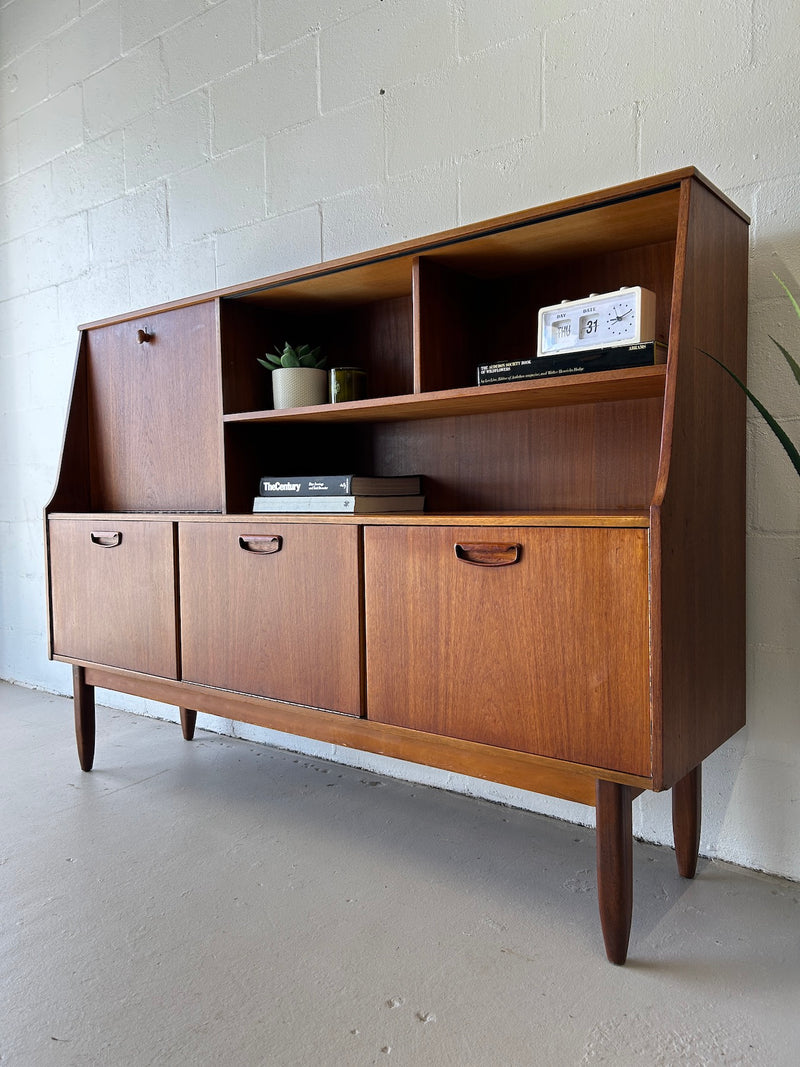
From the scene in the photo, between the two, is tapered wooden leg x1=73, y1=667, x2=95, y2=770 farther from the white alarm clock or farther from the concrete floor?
the white alarm clock

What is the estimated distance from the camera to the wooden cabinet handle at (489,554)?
54.7 inches

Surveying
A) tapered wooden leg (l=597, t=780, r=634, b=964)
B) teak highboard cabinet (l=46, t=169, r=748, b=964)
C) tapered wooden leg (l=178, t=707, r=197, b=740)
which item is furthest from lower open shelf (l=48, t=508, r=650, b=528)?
tapered wooden leg (l=178, t=707, r=197, b=740)

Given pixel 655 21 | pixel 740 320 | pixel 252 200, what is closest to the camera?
pixel 740 320

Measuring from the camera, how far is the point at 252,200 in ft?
8.18

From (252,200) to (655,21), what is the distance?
1.30m

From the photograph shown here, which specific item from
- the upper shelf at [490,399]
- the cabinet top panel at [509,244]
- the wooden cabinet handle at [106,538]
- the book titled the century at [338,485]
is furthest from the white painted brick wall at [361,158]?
the wooden cabinet handle at [106,538]

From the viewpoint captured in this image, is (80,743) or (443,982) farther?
(80,743)

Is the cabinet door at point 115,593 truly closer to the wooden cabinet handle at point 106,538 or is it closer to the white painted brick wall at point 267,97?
the wooden cabinet handle at point 106,538

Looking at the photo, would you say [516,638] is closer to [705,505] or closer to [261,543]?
[705,505]

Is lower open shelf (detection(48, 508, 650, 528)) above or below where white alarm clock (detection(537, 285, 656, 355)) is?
below

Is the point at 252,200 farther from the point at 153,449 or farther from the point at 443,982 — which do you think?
the point at 443,982

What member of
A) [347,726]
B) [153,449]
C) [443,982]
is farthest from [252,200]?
[443,982]

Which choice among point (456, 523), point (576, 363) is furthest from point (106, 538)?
point (576, 363)

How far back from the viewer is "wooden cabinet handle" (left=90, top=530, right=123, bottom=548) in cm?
211
